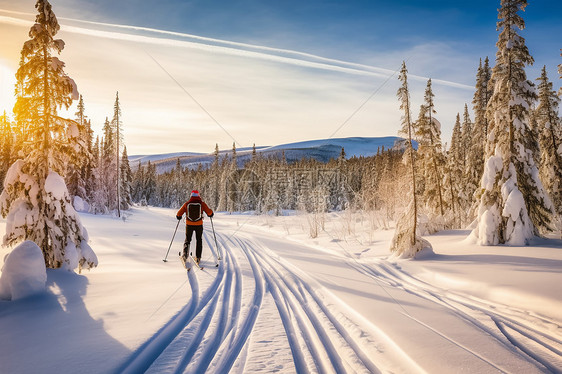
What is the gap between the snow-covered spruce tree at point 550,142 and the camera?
2244 centimetres

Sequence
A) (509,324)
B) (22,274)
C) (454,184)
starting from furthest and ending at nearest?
(454,184), (22,274), (509,324)

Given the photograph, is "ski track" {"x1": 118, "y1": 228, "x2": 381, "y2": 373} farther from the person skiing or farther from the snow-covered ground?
the person skiing

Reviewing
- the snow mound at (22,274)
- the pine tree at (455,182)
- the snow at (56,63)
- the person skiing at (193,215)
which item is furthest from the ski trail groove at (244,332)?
the pine tree at (455,182)

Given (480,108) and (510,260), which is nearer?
(510,260)

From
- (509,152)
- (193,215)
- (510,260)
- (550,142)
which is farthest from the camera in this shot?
(550,142)

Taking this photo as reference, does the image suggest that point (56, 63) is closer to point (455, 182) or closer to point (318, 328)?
point (318, 328)

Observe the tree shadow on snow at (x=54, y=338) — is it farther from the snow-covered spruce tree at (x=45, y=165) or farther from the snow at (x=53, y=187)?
the snow at (x=53, y=187)

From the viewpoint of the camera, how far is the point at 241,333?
450cm

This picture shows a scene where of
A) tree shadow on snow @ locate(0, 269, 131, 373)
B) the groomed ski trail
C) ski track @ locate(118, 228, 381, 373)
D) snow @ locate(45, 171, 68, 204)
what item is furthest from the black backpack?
tree shadow on snow @ locate(0, 269, 131, 373)

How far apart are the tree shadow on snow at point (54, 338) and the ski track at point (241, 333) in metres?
0.40

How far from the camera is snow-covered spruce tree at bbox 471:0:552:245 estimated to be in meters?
11.8

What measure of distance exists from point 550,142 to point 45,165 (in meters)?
32.1

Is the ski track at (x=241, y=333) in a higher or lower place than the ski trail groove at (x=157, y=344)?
lower

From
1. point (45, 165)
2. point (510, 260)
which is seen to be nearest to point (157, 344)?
point (45, 165)
